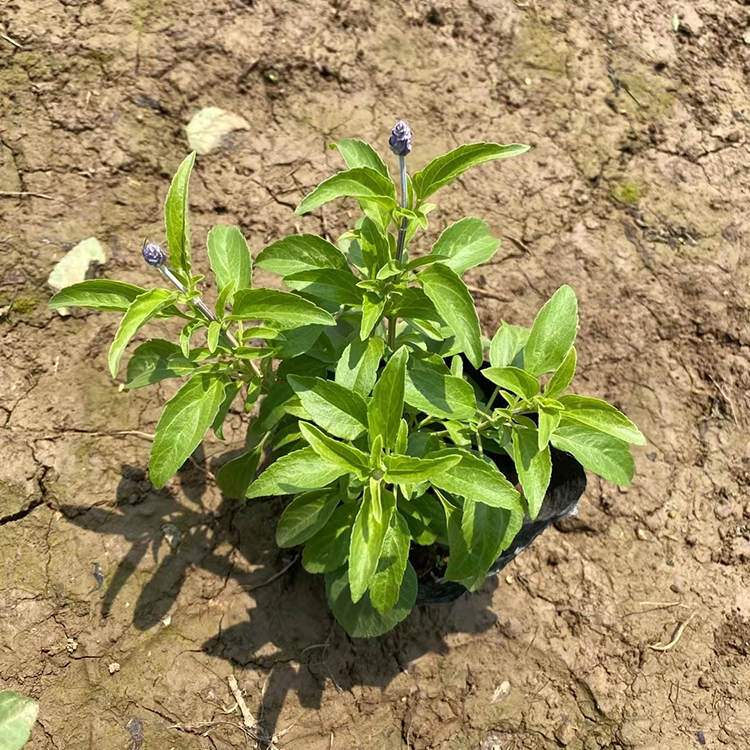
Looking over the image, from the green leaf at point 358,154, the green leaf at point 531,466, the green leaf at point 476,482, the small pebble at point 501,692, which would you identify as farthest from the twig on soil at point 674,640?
the green leaf at point 358,154

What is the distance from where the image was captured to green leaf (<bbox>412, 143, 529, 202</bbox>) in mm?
1925

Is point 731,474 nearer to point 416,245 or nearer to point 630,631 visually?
point 630,631

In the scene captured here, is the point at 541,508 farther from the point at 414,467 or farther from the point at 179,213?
the point at 179,213

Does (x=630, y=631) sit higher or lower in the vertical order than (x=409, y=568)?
lower

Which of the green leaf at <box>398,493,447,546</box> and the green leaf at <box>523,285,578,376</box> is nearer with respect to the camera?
the green leaf at <box>523,285,578,376</box>

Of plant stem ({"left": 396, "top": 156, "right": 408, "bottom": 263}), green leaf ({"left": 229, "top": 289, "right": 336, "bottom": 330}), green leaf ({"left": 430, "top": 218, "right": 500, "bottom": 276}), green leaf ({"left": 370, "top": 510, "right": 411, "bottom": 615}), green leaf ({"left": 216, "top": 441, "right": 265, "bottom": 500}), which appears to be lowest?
green leaf ({"left": 216, "top": 441, "right": 265, "bottom": 500})

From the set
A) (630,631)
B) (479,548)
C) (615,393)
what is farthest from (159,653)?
(615,393)

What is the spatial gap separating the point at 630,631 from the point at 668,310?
1.99 meters

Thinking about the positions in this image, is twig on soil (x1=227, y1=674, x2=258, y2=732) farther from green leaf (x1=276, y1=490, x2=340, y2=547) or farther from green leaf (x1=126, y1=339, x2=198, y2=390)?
green leaf (x1=126, y1=339, x2=198, y2=390)

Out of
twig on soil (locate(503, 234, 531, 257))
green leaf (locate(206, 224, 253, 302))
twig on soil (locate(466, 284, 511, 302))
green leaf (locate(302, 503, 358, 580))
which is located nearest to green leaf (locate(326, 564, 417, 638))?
green leaf (locate(302, 503, 358, 580))

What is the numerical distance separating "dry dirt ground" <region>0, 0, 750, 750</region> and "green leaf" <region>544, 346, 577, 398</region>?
171 cm

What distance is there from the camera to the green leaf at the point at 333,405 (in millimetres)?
2227

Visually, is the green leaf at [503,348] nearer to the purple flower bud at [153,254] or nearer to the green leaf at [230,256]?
the green leaf at [230,256]

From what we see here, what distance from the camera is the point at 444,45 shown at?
4555 mm
